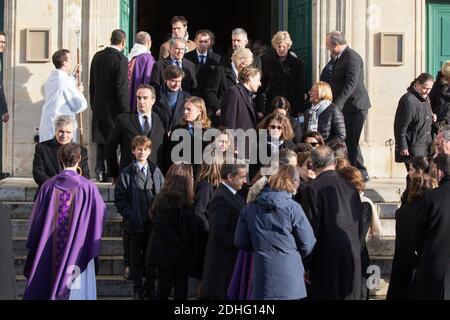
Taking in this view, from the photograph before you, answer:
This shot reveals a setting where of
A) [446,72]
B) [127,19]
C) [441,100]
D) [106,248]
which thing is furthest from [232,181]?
[127,19]

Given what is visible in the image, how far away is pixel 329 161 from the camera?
1061 cm

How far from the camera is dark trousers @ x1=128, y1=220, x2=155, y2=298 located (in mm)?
11789

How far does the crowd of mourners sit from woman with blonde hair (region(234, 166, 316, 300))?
0.04 ft

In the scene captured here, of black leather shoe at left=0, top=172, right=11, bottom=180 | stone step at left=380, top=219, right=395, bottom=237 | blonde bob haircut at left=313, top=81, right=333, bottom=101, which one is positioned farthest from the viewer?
black leather shoe at left=0, top=172, right=11, bottom=180

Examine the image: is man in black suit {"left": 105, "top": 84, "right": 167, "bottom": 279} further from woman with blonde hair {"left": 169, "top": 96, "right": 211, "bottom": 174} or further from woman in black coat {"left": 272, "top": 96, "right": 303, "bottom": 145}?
woman in black coat {"left": 272, "top": 96, "right": 303, "bottom": 145}

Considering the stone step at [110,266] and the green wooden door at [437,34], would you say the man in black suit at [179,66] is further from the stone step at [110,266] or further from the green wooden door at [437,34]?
the green wooden door at [437,34]

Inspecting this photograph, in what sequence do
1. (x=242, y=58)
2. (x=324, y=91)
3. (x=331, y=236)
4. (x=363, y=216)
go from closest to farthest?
1. (x=331, y=236)
2. (x=363, y=216)
3. (x=324, y=91)
4. (x=242, y=58)

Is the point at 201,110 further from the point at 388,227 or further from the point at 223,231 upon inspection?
the point at 388,227

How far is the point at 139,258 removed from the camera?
39.2ft

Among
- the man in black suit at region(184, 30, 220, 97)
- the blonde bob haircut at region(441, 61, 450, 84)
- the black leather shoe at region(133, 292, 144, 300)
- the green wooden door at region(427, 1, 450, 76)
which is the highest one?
the green wooden door at region(427, 1, 450, 76)

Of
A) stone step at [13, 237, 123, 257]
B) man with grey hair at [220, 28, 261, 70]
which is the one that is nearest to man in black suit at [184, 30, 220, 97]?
man with grey hair at [220, 28, 261, 70]

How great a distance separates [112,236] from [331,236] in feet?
11.9

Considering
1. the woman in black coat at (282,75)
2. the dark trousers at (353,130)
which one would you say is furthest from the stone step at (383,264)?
the woman in black coat at (282,75)

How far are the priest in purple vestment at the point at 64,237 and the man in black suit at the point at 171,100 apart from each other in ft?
8.69
